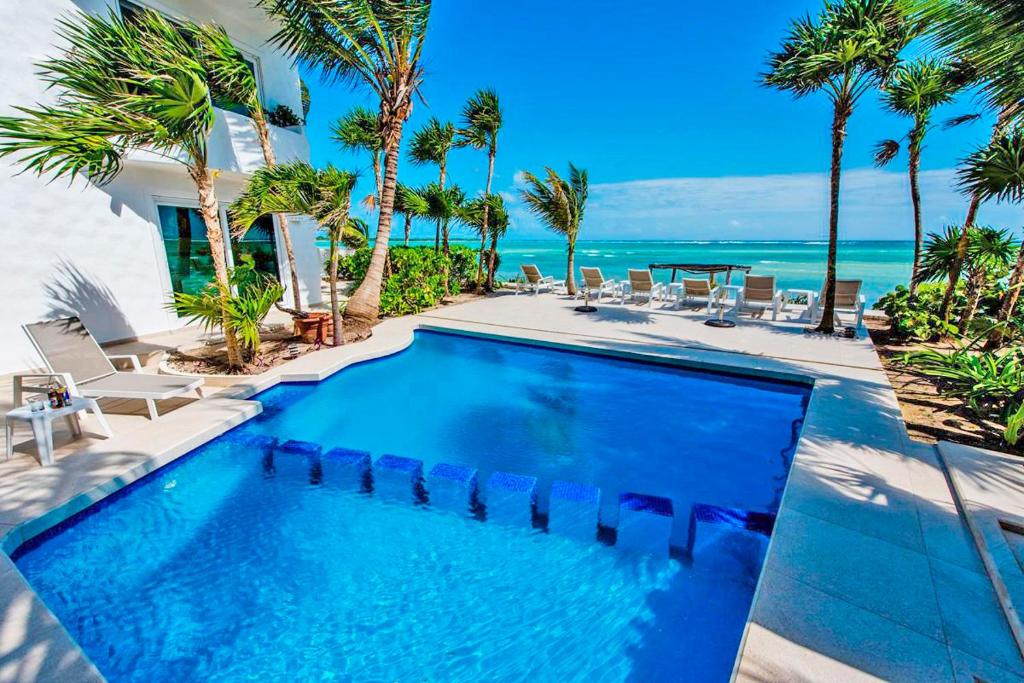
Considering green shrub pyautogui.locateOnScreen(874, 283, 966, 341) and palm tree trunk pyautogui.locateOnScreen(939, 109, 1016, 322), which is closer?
palm tree trunk pyautogui.locateOnScreen(939, 109, 1016, 322)

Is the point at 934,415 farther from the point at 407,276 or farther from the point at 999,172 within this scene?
the point at 407,276

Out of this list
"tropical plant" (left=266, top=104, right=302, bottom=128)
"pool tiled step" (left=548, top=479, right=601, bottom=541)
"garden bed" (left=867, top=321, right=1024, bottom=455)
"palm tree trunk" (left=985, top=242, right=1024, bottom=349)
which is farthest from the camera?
"tropical plant" (left=266, top=104, right=302, bottom=128)

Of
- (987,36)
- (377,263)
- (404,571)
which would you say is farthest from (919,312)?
(377,263)

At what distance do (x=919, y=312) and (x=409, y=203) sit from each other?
11.9 meters

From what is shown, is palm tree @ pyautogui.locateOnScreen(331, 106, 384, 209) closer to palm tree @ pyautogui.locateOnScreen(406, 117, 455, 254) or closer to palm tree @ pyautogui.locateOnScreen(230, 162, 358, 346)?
palm tree @ pyautogui.locateOnScreen(406, 117, 455, 254)

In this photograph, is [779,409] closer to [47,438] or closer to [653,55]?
[47,438]

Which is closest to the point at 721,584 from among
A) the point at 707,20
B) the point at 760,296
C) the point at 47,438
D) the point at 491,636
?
the point at 491,636

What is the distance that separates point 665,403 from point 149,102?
7.23 m

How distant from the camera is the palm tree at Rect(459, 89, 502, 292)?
13094 millimetres

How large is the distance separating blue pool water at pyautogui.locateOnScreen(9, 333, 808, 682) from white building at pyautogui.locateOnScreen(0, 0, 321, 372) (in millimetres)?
5001

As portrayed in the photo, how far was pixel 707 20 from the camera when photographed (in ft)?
66.3

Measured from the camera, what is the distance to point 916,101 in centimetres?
934

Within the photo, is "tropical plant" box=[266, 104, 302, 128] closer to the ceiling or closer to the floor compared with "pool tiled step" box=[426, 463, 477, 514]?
closer to the ceiling

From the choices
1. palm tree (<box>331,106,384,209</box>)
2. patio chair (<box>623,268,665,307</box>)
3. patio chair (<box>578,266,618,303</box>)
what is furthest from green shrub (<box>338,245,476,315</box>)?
patio chair (<box>623,268,665,307</box>)
